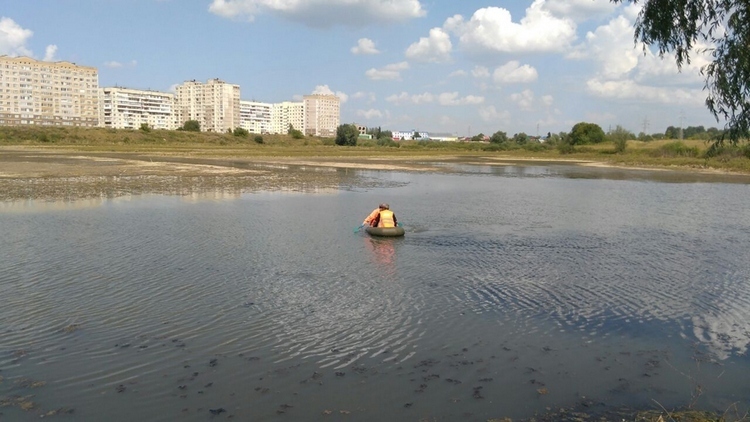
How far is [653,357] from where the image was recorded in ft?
30.0

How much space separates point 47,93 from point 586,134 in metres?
133

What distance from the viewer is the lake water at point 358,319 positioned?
7488 millimetres

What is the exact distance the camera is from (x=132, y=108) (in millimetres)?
179375

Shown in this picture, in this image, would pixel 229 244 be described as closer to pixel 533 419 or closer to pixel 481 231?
pixel 481 231

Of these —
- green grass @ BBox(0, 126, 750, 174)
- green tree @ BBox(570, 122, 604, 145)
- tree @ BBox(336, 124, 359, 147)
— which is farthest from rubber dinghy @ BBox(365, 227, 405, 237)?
tree @ BBox(336, 124, 359, 147)

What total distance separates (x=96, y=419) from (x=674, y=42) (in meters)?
9.18

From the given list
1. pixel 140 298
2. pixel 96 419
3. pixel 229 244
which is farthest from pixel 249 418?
pixel 229 244

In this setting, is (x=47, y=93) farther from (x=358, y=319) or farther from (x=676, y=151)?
(x=358, y=319)

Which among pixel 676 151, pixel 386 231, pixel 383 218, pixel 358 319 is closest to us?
pixel 358 319

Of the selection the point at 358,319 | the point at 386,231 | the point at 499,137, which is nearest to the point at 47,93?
the point at 499,137

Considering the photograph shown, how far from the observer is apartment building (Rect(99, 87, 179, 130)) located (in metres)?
176

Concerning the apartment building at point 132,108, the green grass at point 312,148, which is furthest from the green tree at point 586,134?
the apartment building at point 132,108

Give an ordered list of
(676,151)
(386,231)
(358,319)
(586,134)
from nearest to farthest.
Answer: (358,319) → (386,231) → (676,151) → (586,134)

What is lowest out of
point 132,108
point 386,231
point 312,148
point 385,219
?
point 386,231
